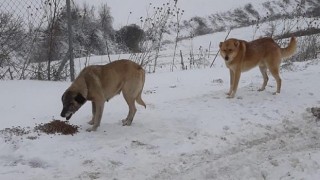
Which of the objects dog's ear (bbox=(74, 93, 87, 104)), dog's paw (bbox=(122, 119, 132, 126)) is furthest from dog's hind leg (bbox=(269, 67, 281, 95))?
dog's ear (bbox=(74, 93, 87, 104))

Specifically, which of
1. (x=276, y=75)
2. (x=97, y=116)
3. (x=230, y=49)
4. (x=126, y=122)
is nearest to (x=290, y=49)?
(x=276, y=75)

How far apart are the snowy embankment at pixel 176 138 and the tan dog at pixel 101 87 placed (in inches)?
14.1

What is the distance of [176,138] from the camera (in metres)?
6.52

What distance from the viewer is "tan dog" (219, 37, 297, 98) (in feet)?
30.2

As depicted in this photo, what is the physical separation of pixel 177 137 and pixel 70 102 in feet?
5.49

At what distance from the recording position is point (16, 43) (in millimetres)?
10391

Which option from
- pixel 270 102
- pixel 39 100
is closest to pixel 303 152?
pixel 270 102

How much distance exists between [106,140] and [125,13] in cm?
1555

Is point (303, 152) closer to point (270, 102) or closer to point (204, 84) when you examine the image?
point (270, 102)

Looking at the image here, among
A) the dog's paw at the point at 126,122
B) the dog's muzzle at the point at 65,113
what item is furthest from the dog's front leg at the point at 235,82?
the dog's muzzle at the point at 65,113

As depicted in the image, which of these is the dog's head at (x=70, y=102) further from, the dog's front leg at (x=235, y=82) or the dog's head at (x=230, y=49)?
the dog's head at (x=230, y=49)

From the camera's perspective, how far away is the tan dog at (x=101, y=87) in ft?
21.9

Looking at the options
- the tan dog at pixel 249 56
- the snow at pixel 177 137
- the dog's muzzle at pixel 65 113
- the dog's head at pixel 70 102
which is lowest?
the snow at pixel 177 137

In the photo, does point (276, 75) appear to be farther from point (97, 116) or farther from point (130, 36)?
point (130, 36)
